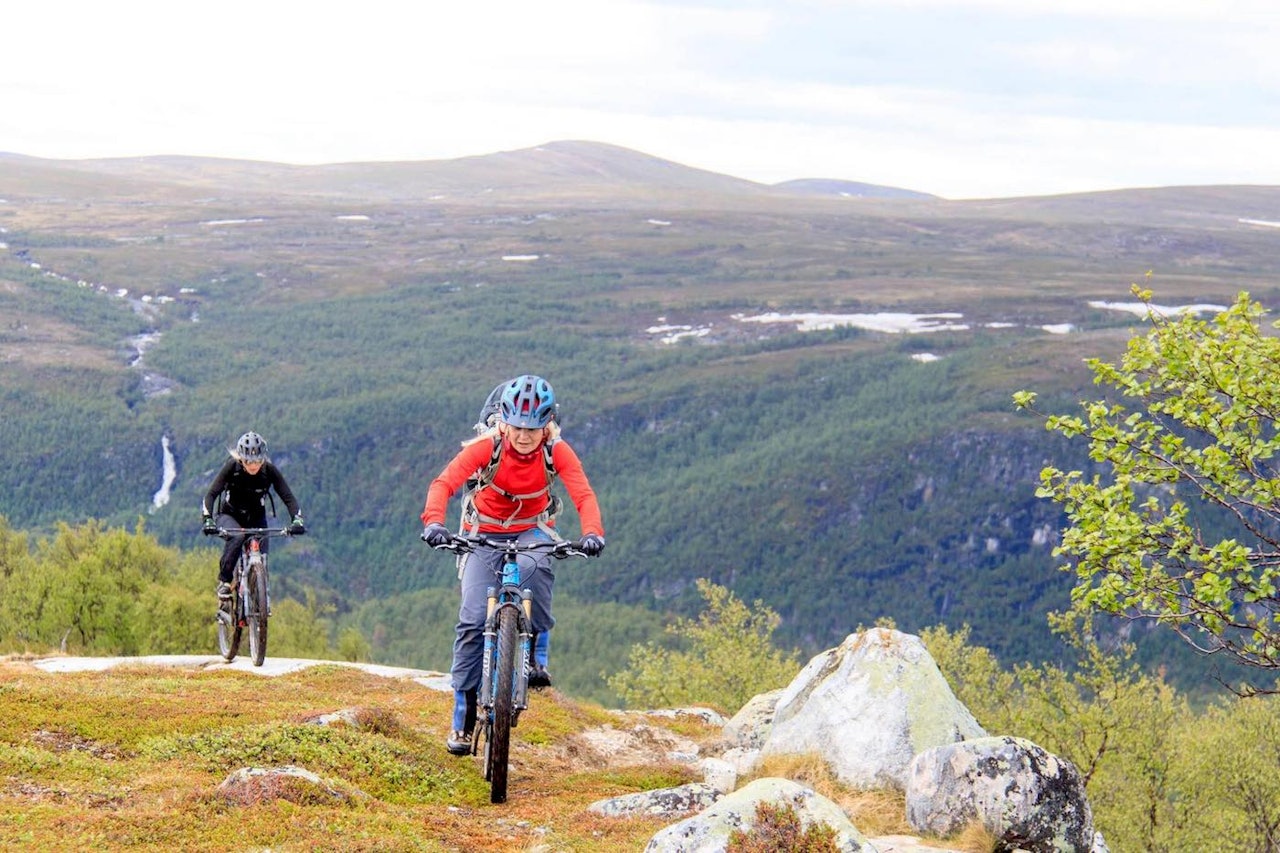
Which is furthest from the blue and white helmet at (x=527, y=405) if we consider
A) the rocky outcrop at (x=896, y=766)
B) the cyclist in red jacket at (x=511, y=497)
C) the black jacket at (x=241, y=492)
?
the black jacket at (x=241, y=492)

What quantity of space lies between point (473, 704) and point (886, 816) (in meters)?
5.61

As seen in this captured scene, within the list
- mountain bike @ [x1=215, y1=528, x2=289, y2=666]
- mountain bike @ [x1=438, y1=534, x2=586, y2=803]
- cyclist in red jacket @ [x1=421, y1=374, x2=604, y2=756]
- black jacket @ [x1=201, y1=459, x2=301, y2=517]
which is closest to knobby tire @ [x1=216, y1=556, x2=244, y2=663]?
mountain bike @ [x1=215, y1=528, x2=289, y2=666]

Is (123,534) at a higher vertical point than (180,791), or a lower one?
lower

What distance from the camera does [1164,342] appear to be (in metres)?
20.5

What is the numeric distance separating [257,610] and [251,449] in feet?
12.3

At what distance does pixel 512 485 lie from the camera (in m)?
16.4

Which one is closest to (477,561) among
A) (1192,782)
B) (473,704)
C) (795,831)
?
(473,704)

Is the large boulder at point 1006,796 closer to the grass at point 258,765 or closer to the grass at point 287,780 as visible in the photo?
the grass at point 287,780

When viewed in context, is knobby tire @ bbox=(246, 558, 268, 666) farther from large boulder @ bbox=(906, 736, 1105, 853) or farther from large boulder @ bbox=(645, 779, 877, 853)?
large boulder @ bbox=(645, 779, 877, 853)

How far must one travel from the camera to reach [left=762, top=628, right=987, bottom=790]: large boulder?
728 inches

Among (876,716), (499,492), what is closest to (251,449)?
(499,492)

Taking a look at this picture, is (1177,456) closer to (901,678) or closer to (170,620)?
(901,678)

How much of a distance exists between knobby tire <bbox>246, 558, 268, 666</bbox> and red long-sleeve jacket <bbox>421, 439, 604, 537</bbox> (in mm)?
10072

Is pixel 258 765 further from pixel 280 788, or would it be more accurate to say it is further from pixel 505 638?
pixel 505 638
